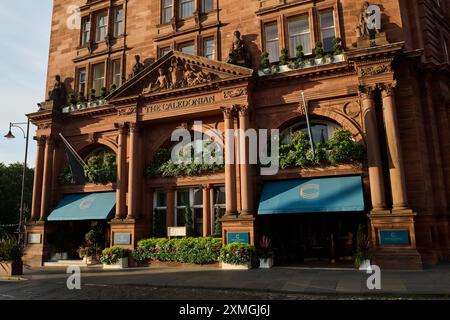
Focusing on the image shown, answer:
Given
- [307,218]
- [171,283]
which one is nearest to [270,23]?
[307,218]

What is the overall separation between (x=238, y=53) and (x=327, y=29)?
5174mm

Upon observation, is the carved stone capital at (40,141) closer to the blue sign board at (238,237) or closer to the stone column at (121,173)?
the stone column at (121,173)

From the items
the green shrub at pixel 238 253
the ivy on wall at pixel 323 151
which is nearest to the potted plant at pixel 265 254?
the green shrub at pixel 238 253

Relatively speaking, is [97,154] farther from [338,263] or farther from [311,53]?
[338,263]

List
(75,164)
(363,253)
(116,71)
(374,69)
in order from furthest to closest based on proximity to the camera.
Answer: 1. (116,71)
2. (75,164)
3. (374,69)
4. (363,253)

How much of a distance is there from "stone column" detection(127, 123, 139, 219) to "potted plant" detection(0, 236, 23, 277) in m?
5.90

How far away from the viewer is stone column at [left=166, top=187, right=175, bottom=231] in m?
22.0

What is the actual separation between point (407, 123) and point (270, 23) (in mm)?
9907

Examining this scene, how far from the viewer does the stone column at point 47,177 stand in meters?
24.6

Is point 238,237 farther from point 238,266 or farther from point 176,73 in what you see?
point 176,73

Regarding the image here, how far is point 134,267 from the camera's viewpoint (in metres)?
20.7

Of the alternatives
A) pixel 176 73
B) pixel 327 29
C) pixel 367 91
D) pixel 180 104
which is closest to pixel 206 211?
pixel 180 104

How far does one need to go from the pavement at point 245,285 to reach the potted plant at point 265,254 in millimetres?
890

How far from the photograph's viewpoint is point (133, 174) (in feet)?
72.9
